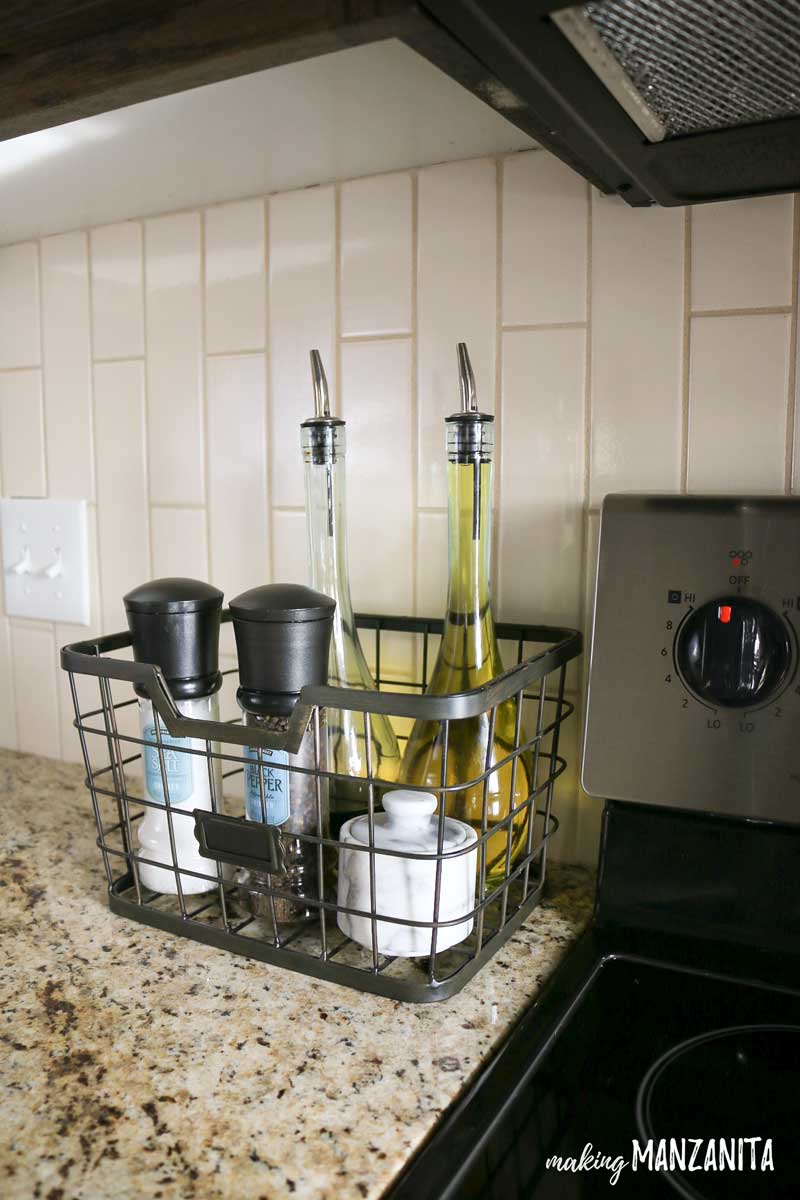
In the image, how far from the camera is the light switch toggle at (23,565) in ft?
3.47

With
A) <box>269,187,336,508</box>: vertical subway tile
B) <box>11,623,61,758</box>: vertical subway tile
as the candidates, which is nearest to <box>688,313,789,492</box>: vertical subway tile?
<box>269,187,336,508</box>: vertical subway tile

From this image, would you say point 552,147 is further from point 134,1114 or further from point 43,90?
point 134,1114

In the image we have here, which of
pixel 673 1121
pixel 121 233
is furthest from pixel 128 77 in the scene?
pixel 673 1121

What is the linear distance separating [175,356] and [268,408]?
13cm

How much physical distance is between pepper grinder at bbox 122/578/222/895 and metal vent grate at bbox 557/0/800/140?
0.40 metres

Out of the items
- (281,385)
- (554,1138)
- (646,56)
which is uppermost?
(646,56)

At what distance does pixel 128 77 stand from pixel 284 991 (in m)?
0.52

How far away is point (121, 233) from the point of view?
94cm

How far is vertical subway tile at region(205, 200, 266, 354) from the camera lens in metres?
0.86

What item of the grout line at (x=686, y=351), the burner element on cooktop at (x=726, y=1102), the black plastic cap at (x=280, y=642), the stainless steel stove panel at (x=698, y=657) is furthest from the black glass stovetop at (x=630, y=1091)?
the grout line at (x=686, y=351)

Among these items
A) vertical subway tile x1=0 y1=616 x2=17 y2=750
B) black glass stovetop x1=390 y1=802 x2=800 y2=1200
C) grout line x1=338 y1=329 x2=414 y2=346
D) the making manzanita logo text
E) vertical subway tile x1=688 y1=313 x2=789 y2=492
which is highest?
grout line x1=338 y1=329 x2=414 y2=346

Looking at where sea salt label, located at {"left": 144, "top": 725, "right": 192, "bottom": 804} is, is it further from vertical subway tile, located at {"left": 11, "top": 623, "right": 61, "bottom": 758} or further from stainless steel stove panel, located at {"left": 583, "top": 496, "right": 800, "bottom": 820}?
vertical subway tile, located at {"left": 11, "top": 623, "right": 61, "bottom": 758}

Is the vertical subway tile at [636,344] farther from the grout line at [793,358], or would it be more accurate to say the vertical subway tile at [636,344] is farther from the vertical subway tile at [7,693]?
the vertical subway tile at [7,693]

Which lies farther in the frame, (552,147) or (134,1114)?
(552,147)
